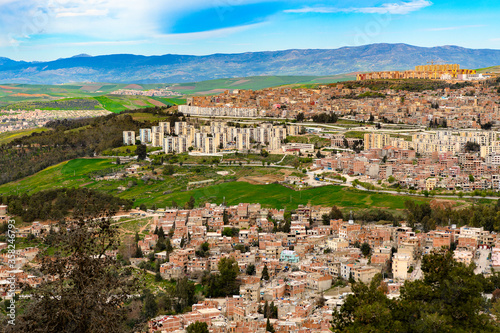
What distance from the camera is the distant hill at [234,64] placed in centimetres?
6153

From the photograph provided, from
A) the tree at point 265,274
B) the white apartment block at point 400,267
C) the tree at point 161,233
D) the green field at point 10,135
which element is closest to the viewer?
the white apartment block at point 400,267

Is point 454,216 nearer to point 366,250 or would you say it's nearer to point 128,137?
point 366,250

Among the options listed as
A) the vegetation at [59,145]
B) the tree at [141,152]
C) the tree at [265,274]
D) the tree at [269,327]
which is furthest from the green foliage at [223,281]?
the vegetation at [59,145]

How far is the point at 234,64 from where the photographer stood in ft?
301

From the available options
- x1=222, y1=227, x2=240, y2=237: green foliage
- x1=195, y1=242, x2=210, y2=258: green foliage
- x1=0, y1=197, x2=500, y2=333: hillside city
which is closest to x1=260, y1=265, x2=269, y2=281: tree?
x1=0, y1=197, x2=500, y2=333: hillside city

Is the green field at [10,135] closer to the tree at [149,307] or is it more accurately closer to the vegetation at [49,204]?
the vegetation at [49,204]

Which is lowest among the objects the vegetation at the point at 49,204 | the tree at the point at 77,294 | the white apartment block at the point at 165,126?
the vegetation at the point at 49,204

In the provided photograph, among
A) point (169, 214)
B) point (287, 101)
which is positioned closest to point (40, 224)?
point (169, 214)

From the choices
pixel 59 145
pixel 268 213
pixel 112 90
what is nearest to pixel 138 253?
pixel 268 213

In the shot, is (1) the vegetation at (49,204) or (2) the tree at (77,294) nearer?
(2) the tree at (77,294)

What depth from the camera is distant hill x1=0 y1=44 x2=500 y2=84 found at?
6153cm

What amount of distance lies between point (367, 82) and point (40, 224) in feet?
123

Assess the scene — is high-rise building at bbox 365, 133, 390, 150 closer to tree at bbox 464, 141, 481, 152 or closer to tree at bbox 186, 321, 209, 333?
tree at bbox 464, 141, 481, 152

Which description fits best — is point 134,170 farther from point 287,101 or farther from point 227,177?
point 287,101
